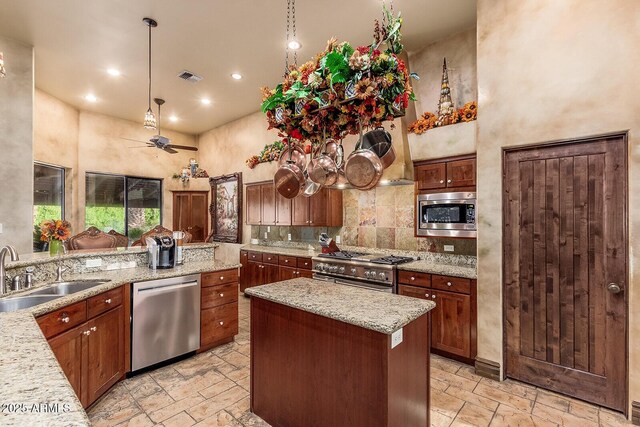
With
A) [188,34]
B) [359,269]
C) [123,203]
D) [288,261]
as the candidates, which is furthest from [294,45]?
[123,203]

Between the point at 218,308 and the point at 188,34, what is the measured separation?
3.26 metres

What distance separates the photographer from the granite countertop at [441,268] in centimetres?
325

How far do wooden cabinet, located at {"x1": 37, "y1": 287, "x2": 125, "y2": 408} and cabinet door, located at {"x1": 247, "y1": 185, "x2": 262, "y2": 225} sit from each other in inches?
135

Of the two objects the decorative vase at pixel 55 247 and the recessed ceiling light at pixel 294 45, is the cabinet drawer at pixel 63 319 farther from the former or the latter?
the recessed ceiling light at pixel 294 45

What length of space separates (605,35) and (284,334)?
10.9 ft

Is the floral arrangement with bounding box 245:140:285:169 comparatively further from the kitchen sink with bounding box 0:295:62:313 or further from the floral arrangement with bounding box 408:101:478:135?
the kitchen sink with bounding box 0:295:62:313

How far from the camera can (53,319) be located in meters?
2.08

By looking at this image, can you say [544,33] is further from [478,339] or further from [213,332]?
[213,332]

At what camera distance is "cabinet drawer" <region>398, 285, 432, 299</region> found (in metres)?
3.51

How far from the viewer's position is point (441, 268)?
11.6 feet

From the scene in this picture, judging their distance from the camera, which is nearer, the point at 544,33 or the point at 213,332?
the point at 544,33

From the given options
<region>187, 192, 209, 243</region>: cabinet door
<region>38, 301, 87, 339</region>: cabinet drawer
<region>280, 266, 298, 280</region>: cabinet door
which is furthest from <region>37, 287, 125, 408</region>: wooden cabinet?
<region>187, 192, 209, 243</region>: cabinet door

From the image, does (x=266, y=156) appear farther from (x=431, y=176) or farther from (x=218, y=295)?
(x=431, y=176)

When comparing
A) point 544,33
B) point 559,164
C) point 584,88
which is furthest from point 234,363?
point 544,33
